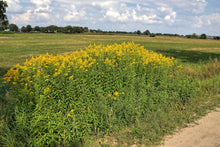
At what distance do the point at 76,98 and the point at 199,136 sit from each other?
2.96 meters

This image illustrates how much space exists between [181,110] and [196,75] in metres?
4.37

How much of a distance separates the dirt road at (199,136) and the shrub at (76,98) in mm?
833

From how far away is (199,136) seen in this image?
4.09m

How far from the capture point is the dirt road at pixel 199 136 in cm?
381

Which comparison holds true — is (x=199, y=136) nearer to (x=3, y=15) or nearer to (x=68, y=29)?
(x=3, y=15)

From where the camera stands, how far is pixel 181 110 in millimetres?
5406

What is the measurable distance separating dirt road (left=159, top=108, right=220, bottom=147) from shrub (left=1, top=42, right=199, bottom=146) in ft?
2.73

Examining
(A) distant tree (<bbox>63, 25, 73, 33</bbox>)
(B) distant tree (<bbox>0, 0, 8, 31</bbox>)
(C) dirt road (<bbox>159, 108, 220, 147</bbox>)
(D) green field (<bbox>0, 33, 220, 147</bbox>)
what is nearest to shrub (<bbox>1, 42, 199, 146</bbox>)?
(D) green field (<bbox>0, 33, 220, 147</bbox>)

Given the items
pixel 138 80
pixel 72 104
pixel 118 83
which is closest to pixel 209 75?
pixel 138 80

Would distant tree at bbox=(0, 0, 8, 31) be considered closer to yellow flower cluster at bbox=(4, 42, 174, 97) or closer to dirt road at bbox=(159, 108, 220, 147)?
yellow flower cluster at bbox=(4, 42, 174, 97)

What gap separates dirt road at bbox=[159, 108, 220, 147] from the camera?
3.81 metres

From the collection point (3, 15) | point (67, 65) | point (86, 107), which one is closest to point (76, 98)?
point (86, 107)

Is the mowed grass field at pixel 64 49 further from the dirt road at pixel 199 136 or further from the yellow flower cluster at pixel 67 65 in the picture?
the dirt road at pixel 199 136

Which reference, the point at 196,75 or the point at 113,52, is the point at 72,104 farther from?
the point at 196,75
